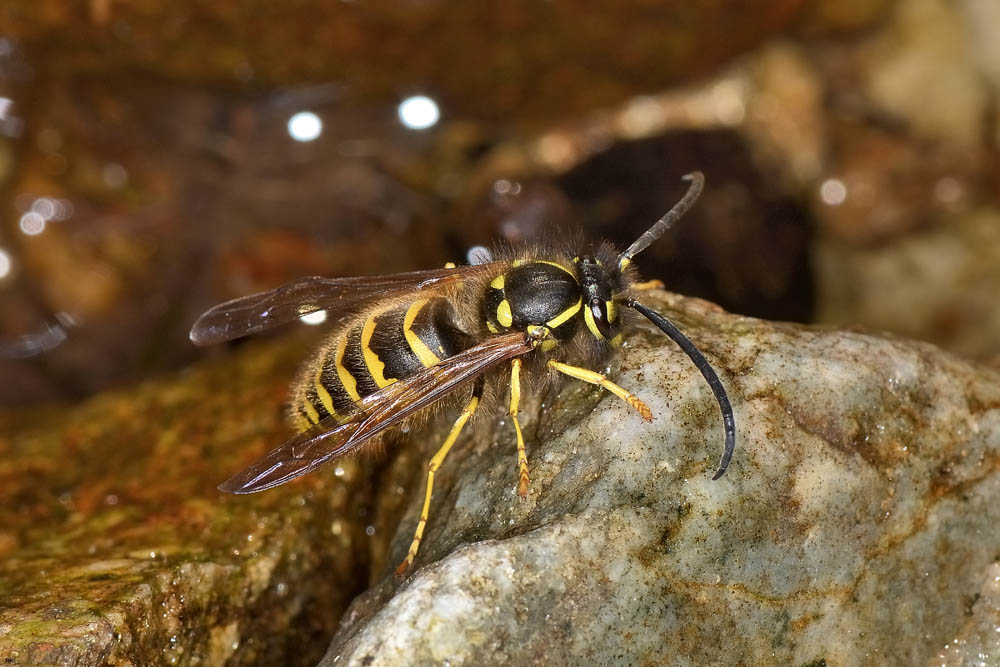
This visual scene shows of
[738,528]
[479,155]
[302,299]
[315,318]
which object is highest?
[479,155]

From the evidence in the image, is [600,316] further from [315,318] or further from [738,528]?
[315,318]

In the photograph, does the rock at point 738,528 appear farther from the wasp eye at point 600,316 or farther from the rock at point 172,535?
the rock at point 172,535

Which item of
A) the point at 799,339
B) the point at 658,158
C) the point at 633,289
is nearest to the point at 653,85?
the point at 658,158

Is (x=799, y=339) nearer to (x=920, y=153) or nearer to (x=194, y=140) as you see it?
(x=920, y=153)

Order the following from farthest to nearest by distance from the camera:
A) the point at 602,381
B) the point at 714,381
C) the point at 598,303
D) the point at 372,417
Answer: the point at 598,303 → the point at 372,417 → the point at 602,381 → the point at 714,381

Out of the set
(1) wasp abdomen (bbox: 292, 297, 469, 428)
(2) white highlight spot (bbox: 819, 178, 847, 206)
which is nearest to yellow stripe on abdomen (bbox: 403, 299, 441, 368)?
(1) wasp abdomen (bbox: 292, 297, 469, 428)

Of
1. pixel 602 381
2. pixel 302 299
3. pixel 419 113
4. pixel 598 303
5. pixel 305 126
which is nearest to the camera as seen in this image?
pixel 602 381

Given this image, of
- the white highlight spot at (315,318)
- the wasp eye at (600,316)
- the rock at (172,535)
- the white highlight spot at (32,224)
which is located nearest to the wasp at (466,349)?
the wasp eye at (600,316)

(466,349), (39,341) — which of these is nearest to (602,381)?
(466,349)
